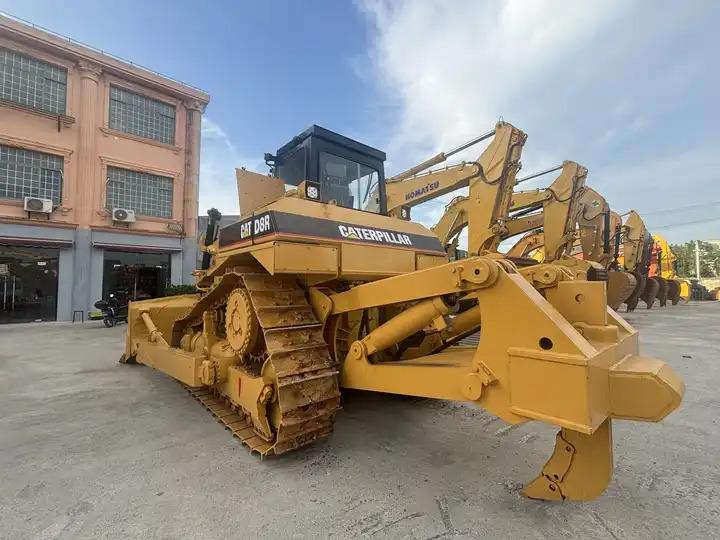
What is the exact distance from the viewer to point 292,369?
2.66 meters

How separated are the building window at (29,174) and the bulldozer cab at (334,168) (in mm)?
13739

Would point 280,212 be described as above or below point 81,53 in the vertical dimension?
below

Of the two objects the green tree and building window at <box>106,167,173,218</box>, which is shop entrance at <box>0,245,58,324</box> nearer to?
building window at <box>106,167,173,218</box>

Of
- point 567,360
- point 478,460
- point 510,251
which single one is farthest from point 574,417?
point 510,251

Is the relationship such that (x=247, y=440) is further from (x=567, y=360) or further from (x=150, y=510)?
(x=567, y=360)

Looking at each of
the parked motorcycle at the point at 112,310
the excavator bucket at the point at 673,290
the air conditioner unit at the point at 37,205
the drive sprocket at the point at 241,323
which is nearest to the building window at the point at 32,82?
the air conditioner unit at the point at 37,205

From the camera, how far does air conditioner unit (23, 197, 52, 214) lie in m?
12.7

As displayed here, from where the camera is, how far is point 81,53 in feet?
46.1

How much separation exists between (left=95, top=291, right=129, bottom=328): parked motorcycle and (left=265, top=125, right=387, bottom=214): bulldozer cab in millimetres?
10922

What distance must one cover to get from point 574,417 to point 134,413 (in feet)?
13.4

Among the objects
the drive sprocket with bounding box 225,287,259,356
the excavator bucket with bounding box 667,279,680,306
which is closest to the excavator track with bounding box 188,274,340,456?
the drive sprocket with bounding box 225,287,259,356

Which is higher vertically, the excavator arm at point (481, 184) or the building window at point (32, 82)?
the building window at point (32, 82)

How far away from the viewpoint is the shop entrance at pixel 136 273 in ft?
48.0

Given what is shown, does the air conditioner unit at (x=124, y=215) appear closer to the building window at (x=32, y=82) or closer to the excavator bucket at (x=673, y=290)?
the building window at (x=32, y=82)
